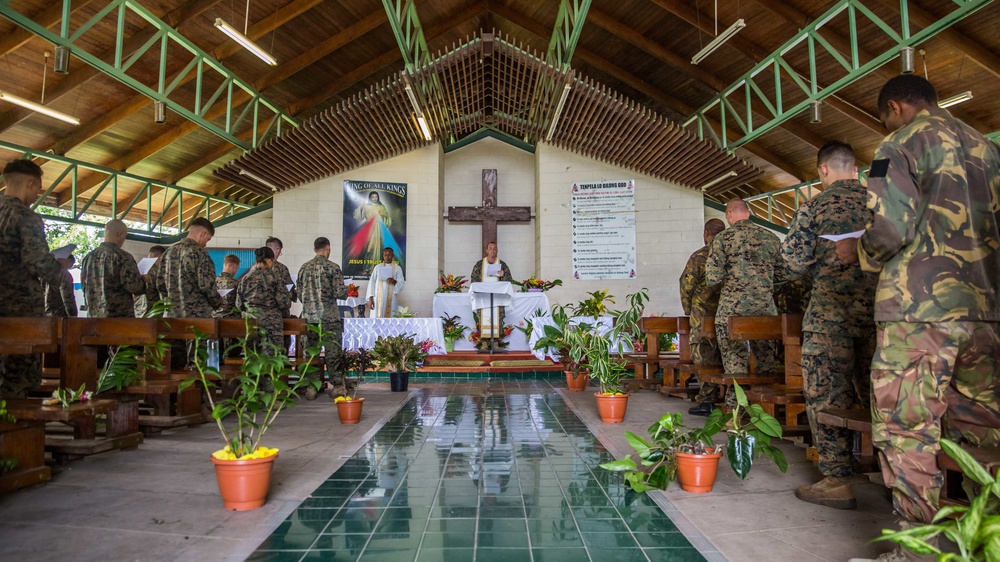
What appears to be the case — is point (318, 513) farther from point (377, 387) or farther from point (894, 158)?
point (377, 387)

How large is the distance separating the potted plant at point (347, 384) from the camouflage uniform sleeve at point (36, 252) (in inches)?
75.0

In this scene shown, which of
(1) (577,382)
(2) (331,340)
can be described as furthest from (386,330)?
(1) (577,382)

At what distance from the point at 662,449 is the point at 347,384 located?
435cm

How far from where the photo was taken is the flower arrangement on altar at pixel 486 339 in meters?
8.31

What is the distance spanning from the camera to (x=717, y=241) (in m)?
4.21

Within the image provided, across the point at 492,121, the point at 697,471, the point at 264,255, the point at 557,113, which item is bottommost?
the point at 697,471

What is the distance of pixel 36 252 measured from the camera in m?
3.41

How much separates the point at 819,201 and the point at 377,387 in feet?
16.9

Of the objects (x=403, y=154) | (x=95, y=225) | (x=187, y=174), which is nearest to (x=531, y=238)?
(x=403, y=154)

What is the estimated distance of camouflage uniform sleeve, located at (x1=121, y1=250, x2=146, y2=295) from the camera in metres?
4.51

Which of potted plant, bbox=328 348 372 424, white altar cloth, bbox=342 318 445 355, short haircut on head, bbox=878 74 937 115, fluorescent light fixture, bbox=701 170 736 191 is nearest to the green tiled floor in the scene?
potted plant, bbox=328 348 372 424

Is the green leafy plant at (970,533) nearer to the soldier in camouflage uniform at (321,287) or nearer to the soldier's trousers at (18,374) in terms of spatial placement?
the soldier's trousers at (18,374)

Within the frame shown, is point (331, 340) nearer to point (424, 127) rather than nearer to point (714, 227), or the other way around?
point (714, 227)

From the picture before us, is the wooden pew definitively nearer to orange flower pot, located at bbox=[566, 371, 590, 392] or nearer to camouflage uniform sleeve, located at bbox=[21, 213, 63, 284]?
camouflage uniform sleeve, located at bbox=[21, 213, 63, 284]
